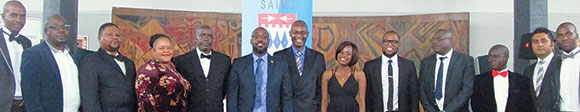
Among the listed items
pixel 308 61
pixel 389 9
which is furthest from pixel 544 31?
pixel 389 9

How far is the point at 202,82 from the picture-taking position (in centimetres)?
520

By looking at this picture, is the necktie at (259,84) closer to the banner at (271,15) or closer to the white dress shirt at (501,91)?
the banner at (271,15)

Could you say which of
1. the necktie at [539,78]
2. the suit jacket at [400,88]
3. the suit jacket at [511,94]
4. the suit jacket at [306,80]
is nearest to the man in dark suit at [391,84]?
the suit jacket at [400,88]

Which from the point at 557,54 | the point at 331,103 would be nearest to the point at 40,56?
the point at 331,103

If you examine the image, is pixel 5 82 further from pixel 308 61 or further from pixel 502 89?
pixel 502 89

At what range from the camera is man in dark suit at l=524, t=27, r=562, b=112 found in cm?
533

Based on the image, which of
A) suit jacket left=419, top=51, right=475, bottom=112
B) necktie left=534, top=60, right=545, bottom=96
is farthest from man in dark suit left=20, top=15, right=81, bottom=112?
necktie left=534, top=60, right=545, bottom=96

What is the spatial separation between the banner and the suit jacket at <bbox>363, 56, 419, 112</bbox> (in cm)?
114

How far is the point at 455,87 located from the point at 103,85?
3.22 m

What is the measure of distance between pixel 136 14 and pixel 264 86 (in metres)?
4.26

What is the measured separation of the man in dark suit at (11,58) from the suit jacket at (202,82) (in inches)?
54.3

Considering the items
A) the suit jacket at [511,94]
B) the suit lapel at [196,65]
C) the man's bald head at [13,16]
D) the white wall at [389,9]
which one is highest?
the white wall at [389,9]

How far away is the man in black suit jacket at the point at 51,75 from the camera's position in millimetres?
4656

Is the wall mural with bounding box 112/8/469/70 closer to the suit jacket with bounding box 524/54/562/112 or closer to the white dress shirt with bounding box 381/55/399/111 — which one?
the suit jacket with bounding box 524/54/562/112
